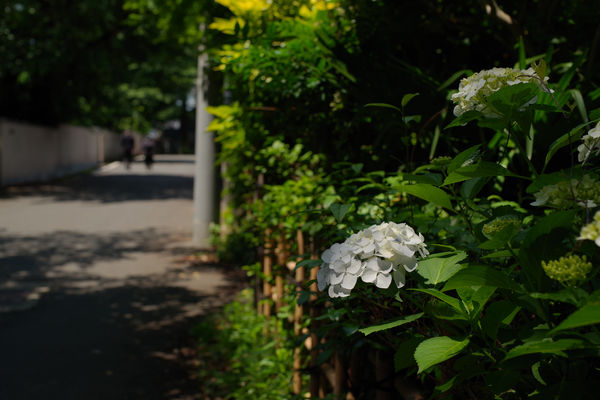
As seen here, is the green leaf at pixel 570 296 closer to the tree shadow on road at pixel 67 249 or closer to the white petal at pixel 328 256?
the white petal at pixel 328 256

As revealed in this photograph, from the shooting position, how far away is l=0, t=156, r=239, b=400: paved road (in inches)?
151

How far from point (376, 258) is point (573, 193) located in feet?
1.23

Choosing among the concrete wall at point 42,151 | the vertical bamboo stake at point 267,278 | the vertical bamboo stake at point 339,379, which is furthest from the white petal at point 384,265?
the concrete wall at point 42,151

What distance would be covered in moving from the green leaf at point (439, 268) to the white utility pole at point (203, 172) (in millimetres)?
6649

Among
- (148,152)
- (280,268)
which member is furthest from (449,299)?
(148,152)

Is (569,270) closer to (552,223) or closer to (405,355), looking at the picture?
(552,223)

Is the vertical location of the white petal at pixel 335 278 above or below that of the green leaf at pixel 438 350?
above

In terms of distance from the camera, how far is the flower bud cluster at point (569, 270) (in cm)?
74

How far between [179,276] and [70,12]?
37.2 ft

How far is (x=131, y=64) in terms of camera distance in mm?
19109

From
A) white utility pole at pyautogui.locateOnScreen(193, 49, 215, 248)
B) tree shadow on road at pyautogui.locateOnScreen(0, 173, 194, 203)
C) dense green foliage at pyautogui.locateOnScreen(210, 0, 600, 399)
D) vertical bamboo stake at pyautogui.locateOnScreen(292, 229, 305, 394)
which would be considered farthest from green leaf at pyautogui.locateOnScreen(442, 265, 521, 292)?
tree shadow on road at pyautogui.locateOnScreen(0, 173, 194, 203)

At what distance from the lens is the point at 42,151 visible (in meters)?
20.1

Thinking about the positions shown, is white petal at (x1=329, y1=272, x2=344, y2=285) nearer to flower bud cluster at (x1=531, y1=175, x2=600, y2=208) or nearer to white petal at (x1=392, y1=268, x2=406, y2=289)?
white petal at (x1=392, y1=268, x2=406, y2=289)

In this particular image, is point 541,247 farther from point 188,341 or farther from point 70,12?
point 70,12
